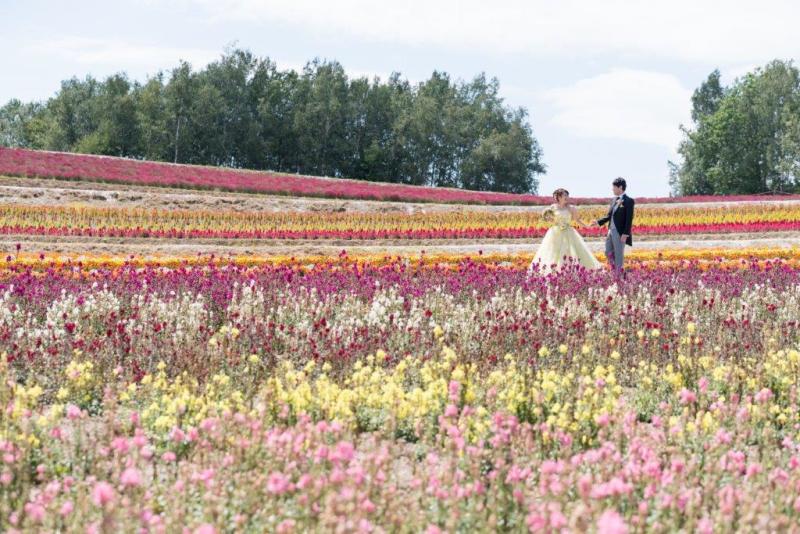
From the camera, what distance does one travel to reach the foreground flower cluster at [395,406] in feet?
12.4

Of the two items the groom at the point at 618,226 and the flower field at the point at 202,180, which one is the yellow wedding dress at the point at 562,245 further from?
the flower field at the point at 202,180

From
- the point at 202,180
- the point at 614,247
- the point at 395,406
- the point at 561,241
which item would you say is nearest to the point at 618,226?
the point at 614,247

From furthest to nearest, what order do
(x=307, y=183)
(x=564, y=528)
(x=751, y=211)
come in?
(x=307, y=183) < (x=751, y=211) < (x=564, y=528)

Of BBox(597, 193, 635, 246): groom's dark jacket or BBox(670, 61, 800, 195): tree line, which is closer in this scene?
BBox(597, 193, 635, 246): groom's dark jacket

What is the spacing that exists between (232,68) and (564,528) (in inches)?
2668

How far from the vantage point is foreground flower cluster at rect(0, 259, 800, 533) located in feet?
12.4

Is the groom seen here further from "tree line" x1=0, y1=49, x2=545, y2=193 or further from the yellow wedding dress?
"tree line" x1=0, y1=49, x2=545, y2=193

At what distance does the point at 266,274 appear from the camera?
39.0 ft

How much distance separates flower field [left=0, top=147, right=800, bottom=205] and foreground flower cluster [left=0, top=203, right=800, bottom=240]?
663 cm

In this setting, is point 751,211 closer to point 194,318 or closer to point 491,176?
point 194,318

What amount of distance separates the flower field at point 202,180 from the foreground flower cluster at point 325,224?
261 inches

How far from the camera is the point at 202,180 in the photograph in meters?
34.5

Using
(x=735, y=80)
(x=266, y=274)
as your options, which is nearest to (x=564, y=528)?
(x=266, y=274)

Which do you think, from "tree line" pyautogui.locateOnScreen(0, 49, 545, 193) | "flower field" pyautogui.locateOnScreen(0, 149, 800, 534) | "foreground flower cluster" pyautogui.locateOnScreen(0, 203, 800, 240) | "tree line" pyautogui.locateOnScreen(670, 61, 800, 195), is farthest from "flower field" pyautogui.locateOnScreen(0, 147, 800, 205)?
"tree line" pyautogui.locateOnScreen(670, 61, 800, 195)
